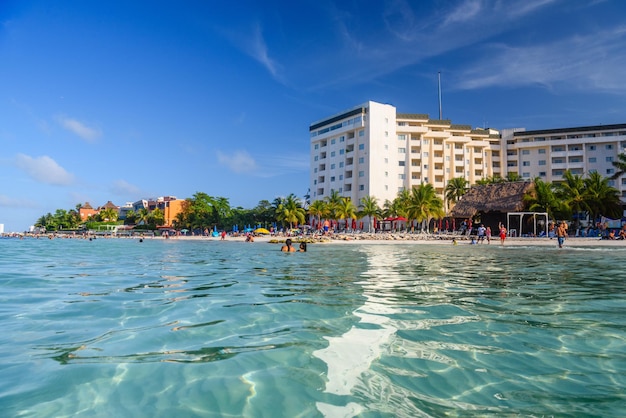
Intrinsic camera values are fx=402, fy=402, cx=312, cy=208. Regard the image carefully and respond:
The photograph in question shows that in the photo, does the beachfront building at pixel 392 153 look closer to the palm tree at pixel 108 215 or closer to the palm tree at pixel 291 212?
the palm tree at pixel 291 212

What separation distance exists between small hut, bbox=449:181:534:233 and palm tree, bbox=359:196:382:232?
16.9 meters

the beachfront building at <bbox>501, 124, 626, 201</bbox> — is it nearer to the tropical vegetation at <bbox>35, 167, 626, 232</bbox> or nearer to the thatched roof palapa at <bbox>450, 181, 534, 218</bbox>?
the tropical vegetation at <bbox>35, 167, 626, 232</bbox>

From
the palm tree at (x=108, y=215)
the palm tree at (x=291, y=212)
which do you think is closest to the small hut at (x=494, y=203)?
the palm tree at (x=291, y=212)

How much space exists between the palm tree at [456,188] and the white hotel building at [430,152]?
5.14 metres

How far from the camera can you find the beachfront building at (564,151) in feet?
226

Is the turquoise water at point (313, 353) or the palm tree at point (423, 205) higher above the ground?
the palm tree at point (423, 205)

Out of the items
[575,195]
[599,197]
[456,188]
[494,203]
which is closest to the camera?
[494,203]

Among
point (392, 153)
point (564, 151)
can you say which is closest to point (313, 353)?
point (392, 153)

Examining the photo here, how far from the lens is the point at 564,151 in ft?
236

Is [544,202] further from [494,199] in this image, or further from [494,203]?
[494,203]

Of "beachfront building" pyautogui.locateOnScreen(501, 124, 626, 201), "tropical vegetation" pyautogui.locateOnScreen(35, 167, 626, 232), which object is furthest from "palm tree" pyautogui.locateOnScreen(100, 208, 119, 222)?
"beachfront building" pyautogui.locateOnScreen(501, 124, 626, 201)

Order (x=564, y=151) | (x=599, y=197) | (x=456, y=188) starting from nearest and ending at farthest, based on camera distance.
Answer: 1. (x=599, y=197)
2. (x=456, y=188)
3. (x=564, y=151)

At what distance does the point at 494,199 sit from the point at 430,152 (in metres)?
29.4

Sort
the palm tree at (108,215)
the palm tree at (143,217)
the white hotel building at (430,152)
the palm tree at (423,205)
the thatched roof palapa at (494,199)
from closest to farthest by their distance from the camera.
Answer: the thatched roof palapa at (494,199)
the palm tree at (423,205)
the white hotel building at (430,152)
the palm tree at (143,217)
the palm tree at (108,215)
